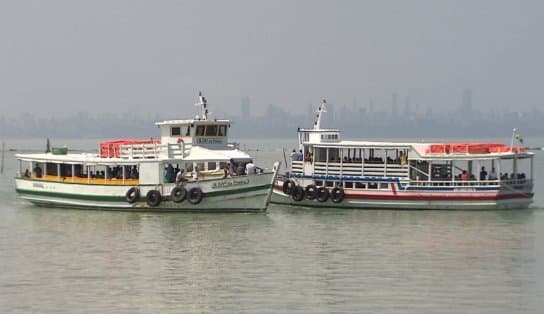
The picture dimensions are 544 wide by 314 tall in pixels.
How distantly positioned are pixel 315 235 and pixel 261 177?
6006 millimetres

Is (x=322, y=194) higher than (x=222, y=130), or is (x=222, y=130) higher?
(x=222, y=130)

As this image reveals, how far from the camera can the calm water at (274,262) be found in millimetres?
28891

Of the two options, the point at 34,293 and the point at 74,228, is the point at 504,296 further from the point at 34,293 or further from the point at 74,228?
the point at 74,228

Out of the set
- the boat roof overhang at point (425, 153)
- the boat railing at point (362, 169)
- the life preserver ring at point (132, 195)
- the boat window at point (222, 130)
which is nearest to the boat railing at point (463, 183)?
the boat railing at point (362, 169)

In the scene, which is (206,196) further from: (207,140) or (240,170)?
(207,140)

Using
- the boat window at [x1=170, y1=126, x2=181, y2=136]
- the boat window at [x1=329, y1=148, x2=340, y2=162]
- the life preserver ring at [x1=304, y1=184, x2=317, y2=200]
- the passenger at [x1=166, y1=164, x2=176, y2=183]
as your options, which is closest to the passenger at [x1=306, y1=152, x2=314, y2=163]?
the boat window at [x1=329, y1=148, x2=340, y2=162]

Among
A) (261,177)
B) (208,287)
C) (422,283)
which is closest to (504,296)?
(422,283)

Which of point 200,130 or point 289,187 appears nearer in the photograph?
point 200,130

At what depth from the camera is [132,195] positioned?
48.2 meters

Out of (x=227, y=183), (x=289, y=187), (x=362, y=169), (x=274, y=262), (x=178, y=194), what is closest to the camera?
(x=274, y=262)

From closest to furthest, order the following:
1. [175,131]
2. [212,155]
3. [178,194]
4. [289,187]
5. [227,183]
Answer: [227,183] < [178,194] < [212,155] < [175,131] < [289,187]

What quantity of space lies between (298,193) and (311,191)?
25.8 inches

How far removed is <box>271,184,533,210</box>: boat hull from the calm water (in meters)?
0.56

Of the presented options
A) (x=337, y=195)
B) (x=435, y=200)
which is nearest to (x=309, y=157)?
(x=337, y=195)
